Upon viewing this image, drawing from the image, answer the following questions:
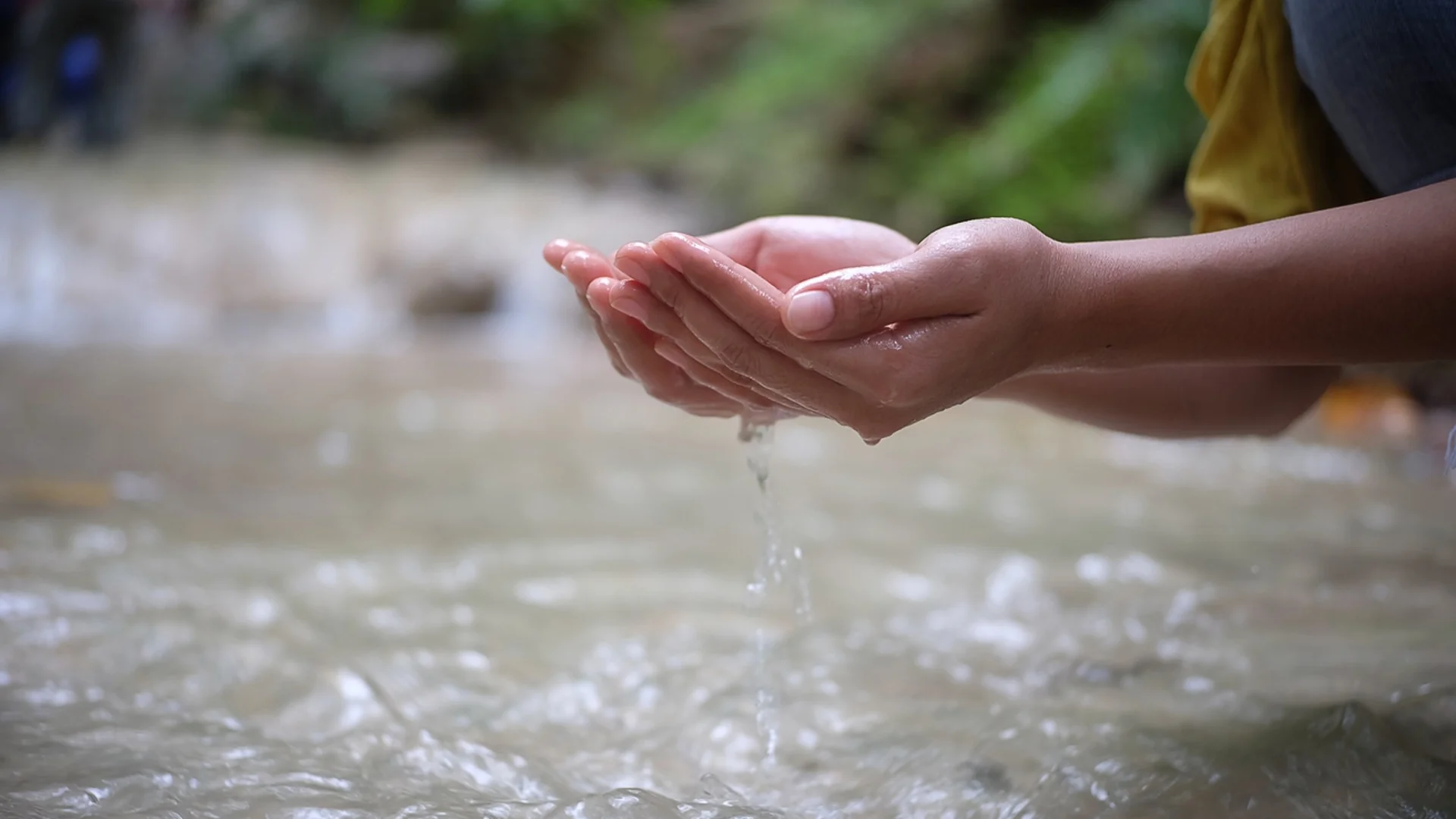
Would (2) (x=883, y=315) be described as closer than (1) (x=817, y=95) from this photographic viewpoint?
Yes

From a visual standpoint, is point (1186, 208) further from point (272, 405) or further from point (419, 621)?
point (419, 621)

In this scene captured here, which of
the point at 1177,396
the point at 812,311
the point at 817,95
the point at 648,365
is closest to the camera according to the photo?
the point at 812,311

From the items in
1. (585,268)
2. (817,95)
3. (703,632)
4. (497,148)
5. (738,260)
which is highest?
(497,148)

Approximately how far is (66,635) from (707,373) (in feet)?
3.63

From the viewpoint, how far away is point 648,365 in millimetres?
1343

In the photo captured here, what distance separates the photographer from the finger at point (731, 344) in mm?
1076

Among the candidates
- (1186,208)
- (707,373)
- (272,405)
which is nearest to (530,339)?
(272,405)

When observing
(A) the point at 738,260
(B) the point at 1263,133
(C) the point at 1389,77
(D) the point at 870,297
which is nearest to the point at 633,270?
(D) the point at 870,297

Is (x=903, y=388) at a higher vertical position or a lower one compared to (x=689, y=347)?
lower

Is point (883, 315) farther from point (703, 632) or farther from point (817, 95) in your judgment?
point (817, 95)

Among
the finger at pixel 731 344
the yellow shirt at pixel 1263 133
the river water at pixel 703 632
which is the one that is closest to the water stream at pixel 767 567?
the river water at pixel 703 632

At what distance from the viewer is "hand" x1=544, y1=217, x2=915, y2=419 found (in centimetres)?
124

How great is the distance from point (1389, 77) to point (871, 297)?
2.38ft

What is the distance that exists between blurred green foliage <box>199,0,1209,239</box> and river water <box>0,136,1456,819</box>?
9.82ft
